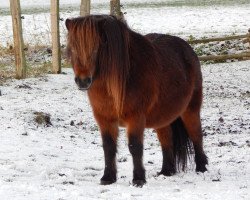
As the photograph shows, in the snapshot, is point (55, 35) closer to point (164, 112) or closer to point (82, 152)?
point (82, 152)

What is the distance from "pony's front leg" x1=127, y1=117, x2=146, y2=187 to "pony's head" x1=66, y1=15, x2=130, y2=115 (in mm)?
283

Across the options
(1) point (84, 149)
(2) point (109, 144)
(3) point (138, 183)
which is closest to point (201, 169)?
(3) point (138, 183)

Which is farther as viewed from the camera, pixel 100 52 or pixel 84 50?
pixel 100 52

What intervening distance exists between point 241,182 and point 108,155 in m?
1.44

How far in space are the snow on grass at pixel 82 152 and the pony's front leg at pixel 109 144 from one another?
0.41 ft

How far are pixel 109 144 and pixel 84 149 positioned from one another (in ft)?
7.81

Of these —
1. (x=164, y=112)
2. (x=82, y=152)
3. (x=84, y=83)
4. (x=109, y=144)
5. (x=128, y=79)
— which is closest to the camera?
(x=84, y=83)

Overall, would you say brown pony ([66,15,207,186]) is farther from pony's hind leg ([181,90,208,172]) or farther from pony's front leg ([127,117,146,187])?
pony's hind leg ([181,90,208,172])

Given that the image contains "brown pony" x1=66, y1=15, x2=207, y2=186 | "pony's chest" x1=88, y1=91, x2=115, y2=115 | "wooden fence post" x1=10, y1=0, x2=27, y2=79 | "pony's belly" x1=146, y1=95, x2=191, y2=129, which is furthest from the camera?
"wooden fence post" x1=10, y1=0, x2=27, y2=79

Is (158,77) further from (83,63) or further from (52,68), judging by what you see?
(52,68)

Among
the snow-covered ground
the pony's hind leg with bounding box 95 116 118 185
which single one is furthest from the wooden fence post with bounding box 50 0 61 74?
the pony's hind leg with bounding box 95 116 118 185

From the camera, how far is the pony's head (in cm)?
446

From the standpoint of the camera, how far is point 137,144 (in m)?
4.94

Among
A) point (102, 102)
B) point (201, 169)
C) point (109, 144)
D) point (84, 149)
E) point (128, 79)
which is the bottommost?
point (84, 149)
